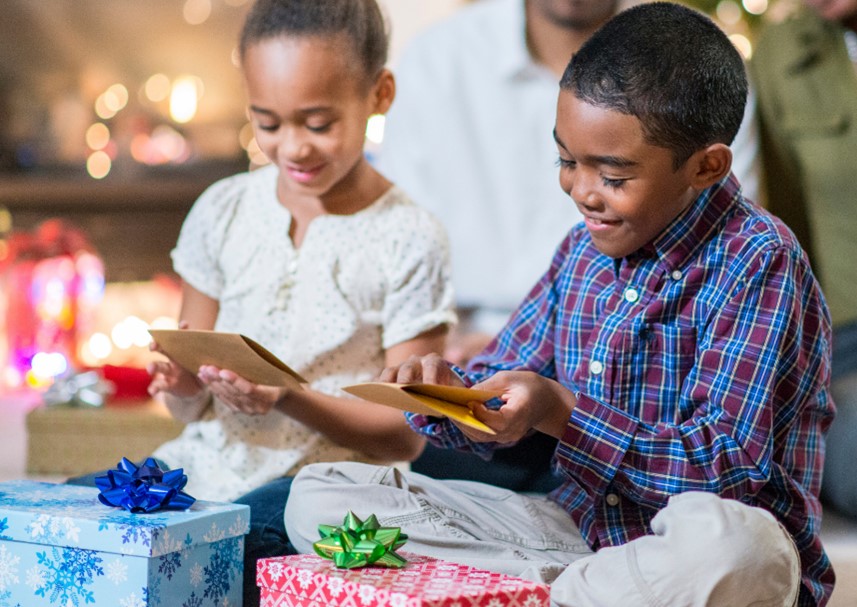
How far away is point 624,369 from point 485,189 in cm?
96

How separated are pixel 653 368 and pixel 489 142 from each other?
1010mm

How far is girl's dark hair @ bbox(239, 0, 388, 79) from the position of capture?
1.31m

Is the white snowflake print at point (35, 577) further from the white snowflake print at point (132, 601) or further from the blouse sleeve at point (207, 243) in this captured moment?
the blouse sleeve at point (207, 243)

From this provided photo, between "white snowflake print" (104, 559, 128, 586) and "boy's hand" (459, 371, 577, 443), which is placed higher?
"boy's hand" (459, 371, 577, 443)

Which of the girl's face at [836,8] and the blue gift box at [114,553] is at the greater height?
the girl's face at [836,8]

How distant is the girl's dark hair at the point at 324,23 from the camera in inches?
51.5

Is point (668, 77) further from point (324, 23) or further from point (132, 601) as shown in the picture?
point (132, 601)

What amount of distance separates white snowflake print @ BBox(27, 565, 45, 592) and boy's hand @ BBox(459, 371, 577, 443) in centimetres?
41

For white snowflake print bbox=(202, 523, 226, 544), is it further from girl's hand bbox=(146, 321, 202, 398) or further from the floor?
the floor

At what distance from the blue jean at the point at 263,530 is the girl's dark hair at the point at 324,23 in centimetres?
51

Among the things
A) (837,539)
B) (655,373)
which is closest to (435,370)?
(655,373)

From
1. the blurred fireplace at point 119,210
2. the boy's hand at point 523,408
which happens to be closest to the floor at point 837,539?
the boy's hand at point 523,408

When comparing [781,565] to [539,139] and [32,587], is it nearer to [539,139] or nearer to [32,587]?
[32,587]

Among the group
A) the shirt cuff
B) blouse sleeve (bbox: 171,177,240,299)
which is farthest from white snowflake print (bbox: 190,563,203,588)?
blouse sleeve (bbox: 171,177,240,299)
